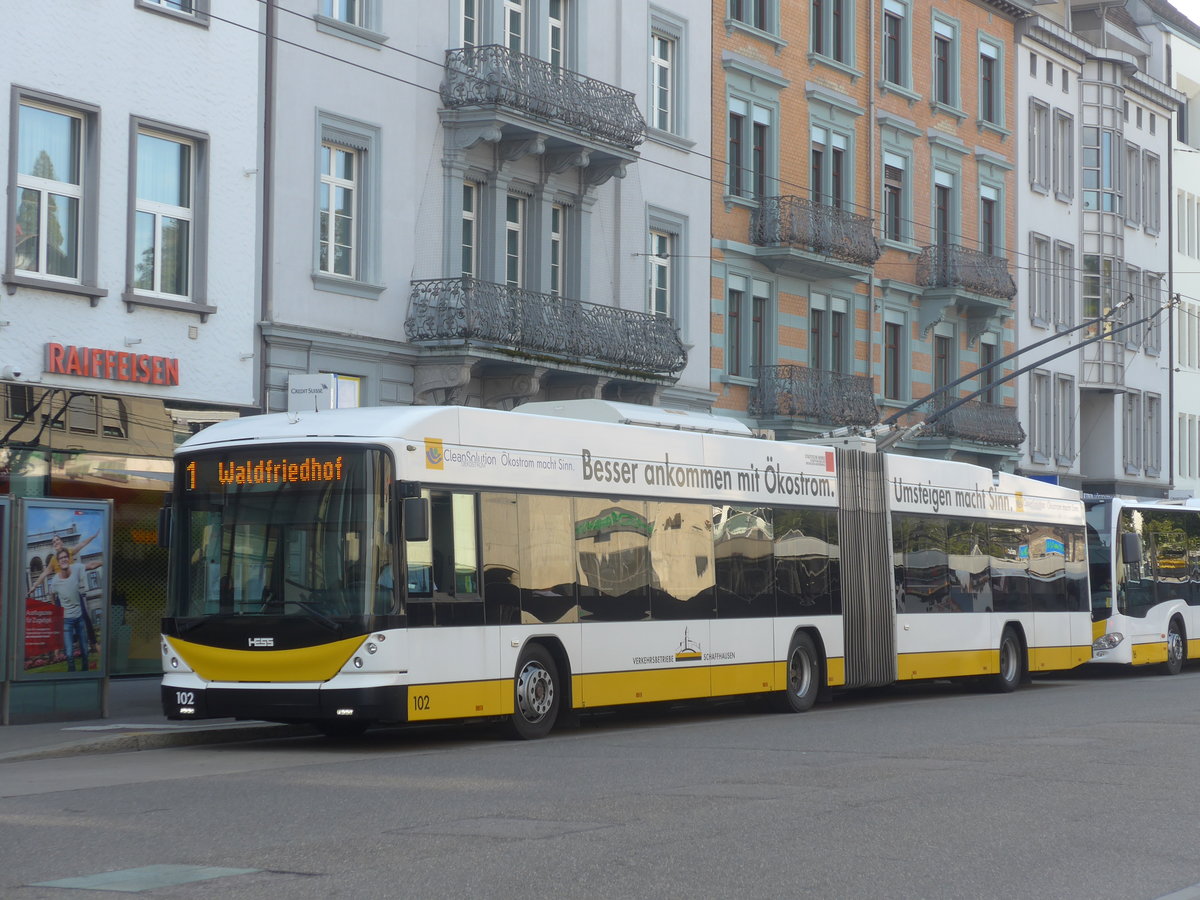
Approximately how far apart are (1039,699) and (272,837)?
15592mm

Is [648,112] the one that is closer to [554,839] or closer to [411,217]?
[411,217]

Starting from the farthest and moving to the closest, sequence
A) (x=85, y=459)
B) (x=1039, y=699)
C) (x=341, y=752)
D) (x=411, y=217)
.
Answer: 1. (x=411, y=217)
2. (x=1039, y=699)
3. (x=85, y=459)
4. (x=341, y=752)

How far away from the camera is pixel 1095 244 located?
4962 centimetres

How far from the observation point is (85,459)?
71.9 ft

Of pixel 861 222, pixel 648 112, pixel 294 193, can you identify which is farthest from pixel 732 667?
pixel 861 222

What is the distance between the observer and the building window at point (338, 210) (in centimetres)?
2575

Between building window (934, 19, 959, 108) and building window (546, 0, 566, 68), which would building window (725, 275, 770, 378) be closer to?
building window (546, 0, 566, 68)

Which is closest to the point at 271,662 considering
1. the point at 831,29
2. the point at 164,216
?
the point at 164,216

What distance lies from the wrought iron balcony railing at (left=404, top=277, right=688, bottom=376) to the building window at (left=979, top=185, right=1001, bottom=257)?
51.1 ft

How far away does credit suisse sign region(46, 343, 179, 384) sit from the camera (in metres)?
21.4

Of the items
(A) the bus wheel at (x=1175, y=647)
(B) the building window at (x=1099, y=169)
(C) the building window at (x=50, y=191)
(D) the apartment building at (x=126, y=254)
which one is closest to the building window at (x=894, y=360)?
(A) the bus wheel at (x=1175, y=647)

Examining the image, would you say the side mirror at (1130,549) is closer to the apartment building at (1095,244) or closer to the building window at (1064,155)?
the apartment building at (1095,244)

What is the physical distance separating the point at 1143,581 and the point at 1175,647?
5.61 feet

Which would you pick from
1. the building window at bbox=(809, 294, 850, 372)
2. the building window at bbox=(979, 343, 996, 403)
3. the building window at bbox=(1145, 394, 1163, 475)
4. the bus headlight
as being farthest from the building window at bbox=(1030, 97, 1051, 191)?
the bus headlight
